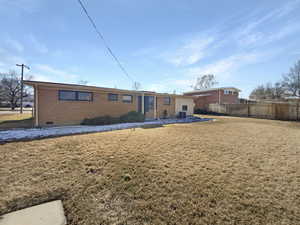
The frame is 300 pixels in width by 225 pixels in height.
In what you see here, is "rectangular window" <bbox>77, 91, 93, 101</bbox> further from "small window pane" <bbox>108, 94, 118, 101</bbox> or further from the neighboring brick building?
the neighboring brick building

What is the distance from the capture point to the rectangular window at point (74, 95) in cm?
816

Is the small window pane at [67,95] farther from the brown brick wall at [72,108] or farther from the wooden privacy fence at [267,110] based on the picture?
the wooden privacy fence at [267,110]

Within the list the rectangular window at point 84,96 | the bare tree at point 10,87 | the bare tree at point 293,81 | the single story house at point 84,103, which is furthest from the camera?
the bare tree at point 10,87

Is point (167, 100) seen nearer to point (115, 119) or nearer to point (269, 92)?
point (115, 119)

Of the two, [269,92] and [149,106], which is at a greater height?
[269,92]

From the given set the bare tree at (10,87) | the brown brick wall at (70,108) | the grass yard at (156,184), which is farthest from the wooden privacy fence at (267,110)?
the bare tree at (10,87)

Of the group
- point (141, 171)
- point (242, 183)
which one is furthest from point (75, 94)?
point (242, 183)

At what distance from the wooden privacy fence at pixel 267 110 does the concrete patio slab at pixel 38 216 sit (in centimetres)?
1945

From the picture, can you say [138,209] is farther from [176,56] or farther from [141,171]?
[176,56]

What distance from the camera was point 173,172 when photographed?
271 cm

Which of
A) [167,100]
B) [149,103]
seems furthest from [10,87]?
[167,100]

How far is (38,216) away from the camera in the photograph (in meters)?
1.62

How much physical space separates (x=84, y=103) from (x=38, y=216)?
8.35m

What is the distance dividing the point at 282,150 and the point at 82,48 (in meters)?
11.5
